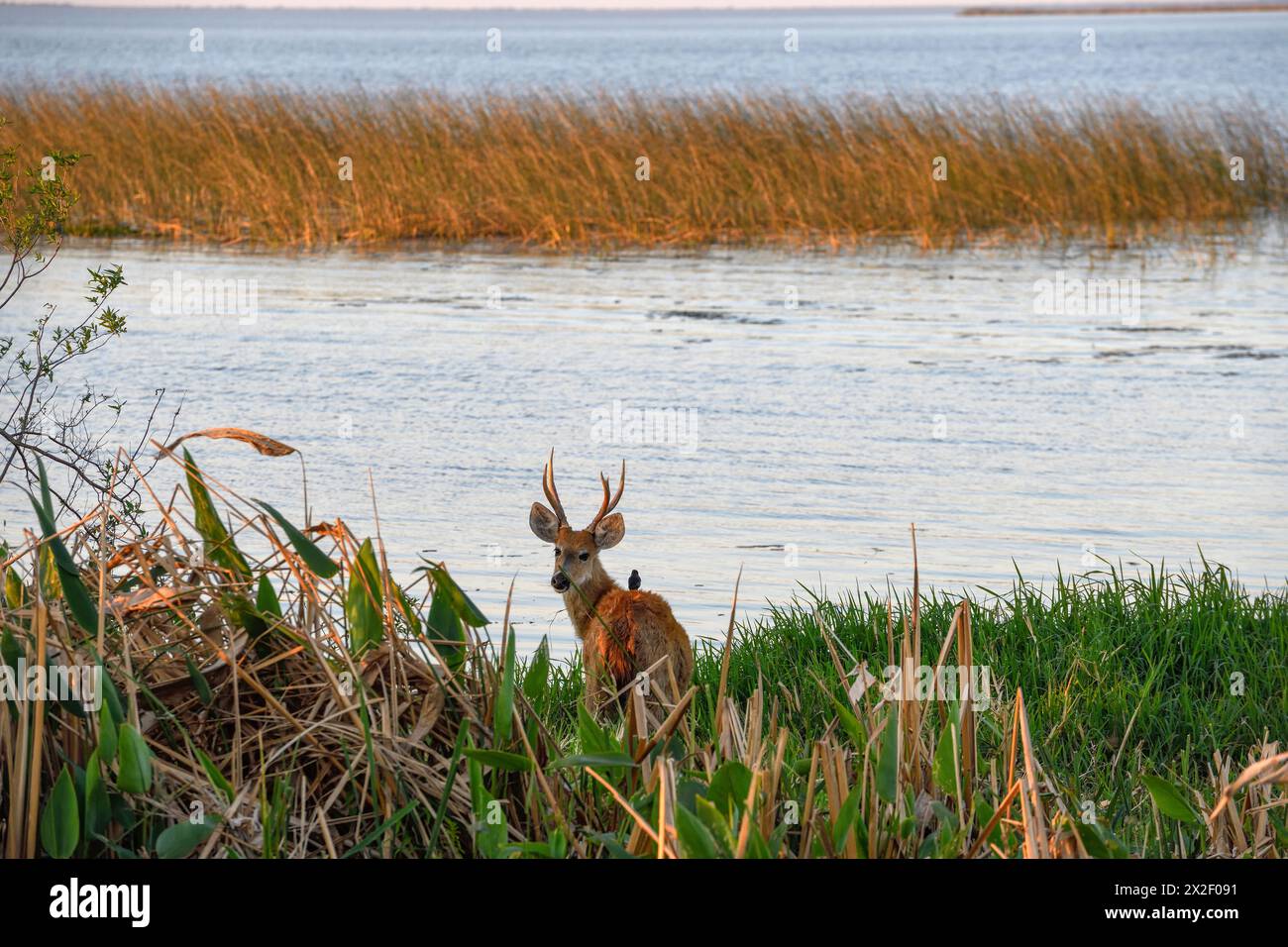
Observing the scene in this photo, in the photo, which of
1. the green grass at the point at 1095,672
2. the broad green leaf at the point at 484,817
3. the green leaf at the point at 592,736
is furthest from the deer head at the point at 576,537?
the broad green leaf at the point at 484,817

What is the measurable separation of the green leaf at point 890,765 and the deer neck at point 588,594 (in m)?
3.28

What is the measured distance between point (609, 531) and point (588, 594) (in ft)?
0.85

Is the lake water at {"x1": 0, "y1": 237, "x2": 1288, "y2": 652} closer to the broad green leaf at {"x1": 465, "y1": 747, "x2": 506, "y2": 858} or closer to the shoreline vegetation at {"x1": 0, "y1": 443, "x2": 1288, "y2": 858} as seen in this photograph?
the shoreline vegetation at {"x1": 0, "y1": 443, "x2": 1288, "y2": 858}

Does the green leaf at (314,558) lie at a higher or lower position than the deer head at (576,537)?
higher

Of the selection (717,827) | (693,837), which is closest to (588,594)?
(717,827)

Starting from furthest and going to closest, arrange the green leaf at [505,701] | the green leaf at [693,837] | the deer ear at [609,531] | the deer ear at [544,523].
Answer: the deer ear at [544,523]
the deer ear at [609,531]
the green leaf at [505,701]
the green leaf at [693,837]

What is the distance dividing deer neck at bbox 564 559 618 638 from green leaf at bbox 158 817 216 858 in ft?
11.7

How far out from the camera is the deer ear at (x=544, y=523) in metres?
6.34

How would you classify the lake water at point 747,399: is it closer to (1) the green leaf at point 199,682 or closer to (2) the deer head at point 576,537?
(2) the deer head at point 576,537

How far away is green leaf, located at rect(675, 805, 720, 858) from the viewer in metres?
2.45

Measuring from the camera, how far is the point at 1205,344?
15.0 m

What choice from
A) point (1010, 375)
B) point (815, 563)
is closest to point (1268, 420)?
point (1010, 375)

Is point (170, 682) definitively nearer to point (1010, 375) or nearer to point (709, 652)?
point (709, 652)

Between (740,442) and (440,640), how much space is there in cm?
843
